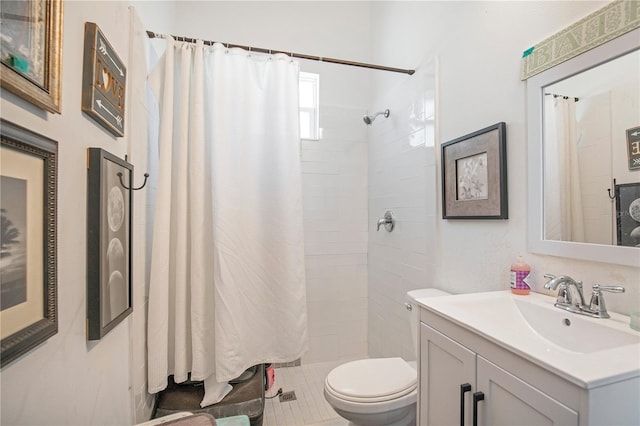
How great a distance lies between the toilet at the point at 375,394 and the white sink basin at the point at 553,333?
0.27 m

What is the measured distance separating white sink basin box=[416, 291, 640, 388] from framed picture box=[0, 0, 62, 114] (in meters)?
1.20

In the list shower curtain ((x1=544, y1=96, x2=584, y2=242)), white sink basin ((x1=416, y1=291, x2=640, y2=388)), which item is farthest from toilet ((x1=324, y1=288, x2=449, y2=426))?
Answer: shower curtain ((x1=544, y1=96, x2=584, y2=242))

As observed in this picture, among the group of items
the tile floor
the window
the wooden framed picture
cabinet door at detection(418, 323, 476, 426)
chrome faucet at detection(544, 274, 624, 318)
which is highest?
the window

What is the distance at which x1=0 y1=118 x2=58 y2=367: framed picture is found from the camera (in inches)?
21.2

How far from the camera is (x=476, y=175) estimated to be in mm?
1474

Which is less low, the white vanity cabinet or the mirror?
the mirror

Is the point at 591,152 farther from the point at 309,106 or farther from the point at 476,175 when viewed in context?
the point at 309,106

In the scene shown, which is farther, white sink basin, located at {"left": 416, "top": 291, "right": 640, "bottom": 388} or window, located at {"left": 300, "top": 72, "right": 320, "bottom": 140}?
window, located at {"left": 300, "top": 72, "right": 320, "bottom": 140}

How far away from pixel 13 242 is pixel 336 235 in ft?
7.12

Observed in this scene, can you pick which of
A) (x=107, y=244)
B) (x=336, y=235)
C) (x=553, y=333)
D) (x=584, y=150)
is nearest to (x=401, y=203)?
(x=336, y=235)

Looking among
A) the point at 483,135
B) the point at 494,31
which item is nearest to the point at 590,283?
the point at 483,135

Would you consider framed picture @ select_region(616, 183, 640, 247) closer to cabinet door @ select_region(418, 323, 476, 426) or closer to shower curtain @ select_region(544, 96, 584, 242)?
shower curtain @ select_region(544, 96, 584, 242)

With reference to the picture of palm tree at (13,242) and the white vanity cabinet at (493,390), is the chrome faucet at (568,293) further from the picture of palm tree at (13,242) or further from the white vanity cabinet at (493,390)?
the picture of palm tree at (13,242)

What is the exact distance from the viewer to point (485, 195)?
4.62ft
